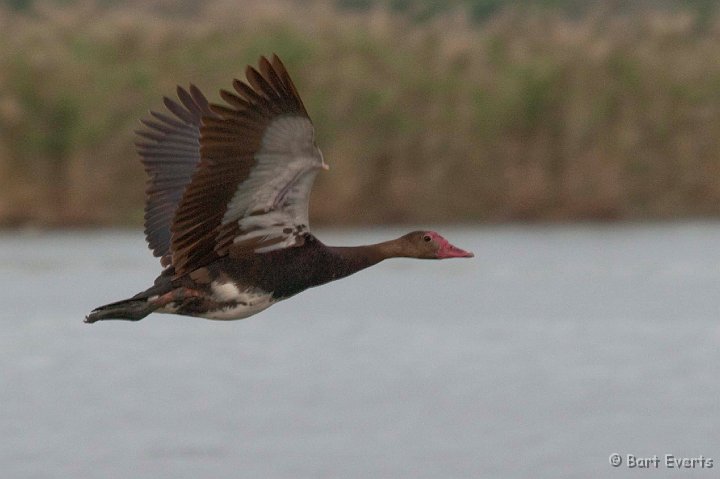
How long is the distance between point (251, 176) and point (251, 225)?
14.7 inches

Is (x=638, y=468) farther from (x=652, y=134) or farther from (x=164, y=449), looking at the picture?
(x=652, y=134)

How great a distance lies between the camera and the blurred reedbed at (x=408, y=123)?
16.3 metres

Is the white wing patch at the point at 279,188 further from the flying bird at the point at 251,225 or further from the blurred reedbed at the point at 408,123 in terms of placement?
the blurred reedbed at the point at 408,123

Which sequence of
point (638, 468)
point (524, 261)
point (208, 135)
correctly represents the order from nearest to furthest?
point (208, 135)
point (638, 468)
point (524, 261)

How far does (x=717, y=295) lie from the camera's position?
1366 cm

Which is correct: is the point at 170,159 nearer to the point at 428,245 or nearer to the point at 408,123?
the point at 428,245

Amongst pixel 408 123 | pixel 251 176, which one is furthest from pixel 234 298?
pixel 408 123

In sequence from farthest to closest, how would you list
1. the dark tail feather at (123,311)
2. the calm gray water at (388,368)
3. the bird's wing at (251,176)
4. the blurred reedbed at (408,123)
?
1. the blurred reedbed at (408,123)
2. the calm gray water at (388,368)
3. the dark tail feather at (123,311)
4. the bird's wing at (251,176)

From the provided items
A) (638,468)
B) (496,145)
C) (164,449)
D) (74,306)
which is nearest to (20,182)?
(74,306)

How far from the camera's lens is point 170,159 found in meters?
9.06

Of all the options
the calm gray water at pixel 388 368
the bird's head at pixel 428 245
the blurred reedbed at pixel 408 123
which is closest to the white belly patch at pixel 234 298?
the bird's head at pixel 428 245

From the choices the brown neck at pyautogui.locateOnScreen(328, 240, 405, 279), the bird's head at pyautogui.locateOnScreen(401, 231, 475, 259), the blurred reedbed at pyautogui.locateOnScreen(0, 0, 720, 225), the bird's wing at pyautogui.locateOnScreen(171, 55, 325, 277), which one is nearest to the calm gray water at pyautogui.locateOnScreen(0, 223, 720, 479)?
the blurred reedbed at pyautogui.locateOnScreen(0, 0, 720, 225)

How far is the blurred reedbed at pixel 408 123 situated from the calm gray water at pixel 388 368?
1.41 ft

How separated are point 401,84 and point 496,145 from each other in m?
1.08
